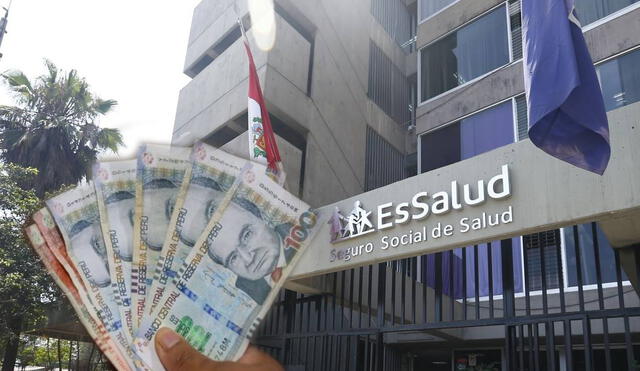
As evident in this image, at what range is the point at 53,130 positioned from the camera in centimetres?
1605

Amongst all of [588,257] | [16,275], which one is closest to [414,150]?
[588,257]

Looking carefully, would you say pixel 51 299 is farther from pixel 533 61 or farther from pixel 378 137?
pixel 533 61

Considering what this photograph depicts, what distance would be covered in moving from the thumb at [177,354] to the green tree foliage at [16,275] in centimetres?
604

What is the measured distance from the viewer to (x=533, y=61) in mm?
4160

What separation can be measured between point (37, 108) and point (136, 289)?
42.1ft

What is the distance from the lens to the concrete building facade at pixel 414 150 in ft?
21.2

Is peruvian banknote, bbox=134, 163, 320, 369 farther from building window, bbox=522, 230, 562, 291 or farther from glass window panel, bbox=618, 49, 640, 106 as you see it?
glass window panel, bbox=618, 49, 640, 106

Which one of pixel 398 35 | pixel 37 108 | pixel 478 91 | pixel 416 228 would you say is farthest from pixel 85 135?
pixel 416 228

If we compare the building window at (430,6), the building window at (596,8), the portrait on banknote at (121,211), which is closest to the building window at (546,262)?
the building window at (596,8)

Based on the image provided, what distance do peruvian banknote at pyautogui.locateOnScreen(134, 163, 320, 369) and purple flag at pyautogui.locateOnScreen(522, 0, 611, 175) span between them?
3.21 meters

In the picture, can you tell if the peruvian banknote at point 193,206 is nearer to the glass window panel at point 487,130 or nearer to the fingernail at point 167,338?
the fingernail at point 167,338

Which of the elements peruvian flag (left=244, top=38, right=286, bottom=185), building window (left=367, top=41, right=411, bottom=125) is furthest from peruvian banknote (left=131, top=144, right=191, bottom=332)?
building window (left=367, top=41, right=411, bottom=125)

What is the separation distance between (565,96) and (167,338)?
4.45 m

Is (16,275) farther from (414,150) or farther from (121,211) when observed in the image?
(414,150)
